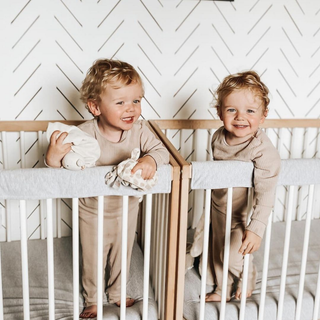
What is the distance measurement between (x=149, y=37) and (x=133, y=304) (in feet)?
3.14

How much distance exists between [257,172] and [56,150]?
514 millimetres

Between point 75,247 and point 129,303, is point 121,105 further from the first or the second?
point 129,303

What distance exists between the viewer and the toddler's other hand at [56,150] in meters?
1.08

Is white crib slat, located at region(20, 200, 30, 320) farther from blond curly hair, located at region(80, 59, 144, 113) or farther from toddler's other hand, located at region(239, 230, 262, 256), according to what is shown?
toddler's other hand, located at region(239, 230, 262, 256)

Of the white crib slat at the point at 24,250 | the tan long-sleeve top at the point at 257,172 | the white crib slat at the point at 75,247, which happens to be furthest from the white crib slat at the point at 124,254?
the tan long-sleeve top at the point at 257,172

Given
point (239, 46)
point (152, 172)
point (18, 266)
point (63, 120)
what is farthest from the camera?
point (239, 46)

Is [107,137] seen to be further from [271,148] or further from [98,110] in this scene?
[271,148]

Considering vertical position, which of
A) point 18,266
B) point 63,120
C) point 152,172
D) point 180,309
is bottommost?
point 180,309

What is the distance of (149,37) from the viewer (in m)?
1.65

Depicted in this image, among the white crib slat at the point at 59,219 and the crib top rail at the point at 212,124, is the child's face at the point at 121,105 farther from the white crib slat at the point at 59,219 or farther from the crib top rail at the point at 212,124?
the white crib slat at the point at 59,219

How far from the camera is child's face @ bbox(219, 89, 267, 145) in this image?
1.24m

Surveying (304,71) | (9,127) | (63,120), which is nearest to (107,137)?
(63,120)

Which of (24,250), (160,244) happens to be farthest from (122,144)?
(24,250)

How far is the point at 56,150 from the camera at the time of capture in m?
1.08
